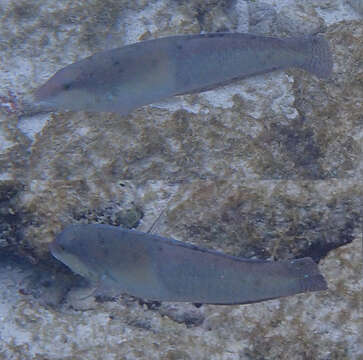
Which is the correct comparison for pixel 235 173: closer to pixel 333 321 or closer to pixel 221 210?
pixel 221 210

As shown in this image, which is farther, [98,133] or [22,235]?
[98,133]

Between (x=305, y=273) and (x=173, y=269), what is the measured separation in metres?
0.68

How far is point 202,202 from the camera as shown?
3223 millimetres

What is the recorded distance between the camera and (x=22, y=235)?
3.38 metres

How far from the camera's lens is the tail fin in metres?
2.82

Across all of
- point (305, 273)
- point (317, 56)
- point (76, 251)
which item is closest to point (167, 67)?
point (317, 56)

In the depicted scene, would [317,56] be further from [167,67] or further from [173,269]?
[173,269]

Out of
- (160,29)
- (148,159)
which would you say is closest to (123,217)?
(148,159)

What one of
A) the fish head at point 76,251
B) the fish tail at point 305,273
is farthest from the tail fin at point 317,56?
the fish head at point 76,251

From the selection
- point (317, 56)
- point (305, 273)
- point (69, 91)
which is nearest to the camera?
point (305, 273)

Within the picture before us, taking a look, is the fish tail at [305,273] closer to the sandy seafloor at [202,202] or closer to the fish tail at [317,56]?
the sandy seafloor at [202,202]

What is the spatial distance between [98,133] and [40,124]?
139 cm

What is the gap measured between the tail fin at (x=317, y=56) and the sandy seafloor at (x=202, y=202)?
0.83 meters

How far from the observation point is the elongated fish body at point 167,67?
256cm
